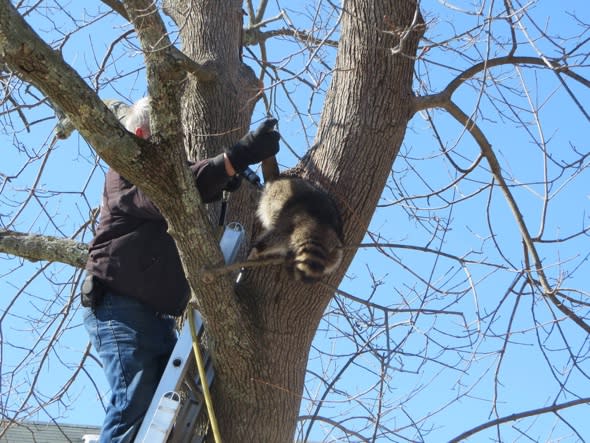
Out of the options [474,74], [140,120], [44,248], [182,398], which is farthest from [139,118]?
[474,74]

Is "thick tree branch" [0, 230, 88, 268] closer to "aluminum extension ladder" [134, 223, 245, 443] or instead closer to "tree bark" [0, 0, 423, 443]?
"aluminum extension ladder" [134, 223, 245, 443]

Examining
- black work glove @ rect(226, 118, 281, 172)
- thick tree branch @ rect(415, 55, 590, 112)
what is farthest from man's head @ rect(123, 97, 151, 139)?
thick tree branch @ rect(415, 55, 590, 112)

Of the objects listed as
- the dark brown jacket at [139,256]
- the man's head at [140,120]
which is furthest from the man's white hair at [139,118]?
the dark brown jacket at [139,256]

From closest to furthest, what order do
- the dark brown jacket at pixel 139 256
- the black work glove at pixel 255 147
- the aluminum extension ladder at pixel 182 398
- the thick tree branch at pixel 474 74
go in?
the aluminum extension ladder at pixel 182 398
the black work glove at pixel 255 147
the dark brown jacket at pixel 139 256
the thick tree branch at pixel 474 74

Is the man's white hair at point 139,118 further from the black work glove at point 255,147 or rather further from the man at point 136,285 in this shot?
the black work glove at point 255,147

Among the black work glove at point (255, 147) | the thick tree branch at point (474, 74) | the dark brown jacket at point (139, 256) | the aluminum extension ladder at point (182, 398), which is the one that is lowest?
the aluminum extension ladder at point (182, 398)

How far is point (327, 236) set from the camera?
12.9 feet

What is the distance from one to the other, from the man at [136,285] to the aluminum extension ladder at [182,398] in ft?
0.47

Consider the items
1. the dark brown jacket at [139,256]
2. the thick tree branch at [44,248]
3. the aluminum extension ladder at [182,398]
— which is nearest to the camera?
the aluminum extension ladder at [182,398]

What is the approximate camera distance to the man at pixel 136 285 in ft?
12.6

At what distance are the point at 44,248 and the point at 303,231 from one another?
62.9 inches

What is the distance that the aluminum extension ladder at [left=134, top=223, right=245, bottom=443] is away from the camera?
3.61 m

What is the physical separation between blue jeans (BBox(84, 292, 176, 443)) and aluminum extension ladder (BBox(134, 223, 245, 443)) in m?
0.10

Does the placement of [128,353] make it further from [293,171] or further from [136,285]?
[293,171]
